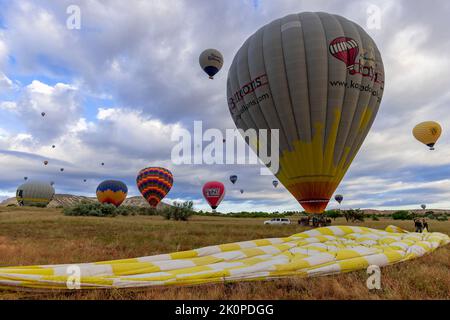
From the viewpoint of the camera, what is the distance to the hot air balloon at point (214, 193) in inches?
2087

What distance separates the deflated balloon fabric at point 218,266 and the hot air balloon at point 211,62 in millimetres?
26252

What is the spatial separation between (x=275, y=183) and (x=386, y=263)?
154ft

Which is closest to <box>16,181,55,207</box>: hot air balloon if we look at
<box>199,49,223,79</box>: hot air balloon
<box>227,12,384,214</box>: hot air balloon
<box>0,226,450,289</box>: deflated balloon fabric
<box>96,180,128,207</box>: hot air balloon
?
<box>96,180,128,207</box>: hot air balloon

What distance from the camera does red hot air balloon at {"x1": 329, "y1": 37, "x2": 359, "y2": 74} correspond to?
17.8 m

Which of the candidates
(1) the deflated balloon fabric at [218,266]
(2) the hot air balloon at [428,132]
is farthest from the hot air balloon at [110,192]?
(1) the deflated balloon fabric at [218,266]

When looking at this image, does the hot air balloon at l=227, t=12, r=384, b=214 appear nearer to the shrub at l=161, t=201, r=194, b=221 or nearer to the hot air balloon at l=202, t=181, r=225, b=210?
the shrub at l=161, t=201, r=194, b=221

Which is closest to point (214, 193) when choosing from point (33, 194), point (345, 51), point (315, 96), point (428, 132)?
point (428, 132)

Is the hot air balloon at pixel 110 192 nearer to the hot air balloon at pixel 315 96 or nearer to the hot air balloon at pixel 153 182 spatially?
the hot air balloon at pixel 153 182

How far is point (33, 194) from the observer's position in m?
70.8

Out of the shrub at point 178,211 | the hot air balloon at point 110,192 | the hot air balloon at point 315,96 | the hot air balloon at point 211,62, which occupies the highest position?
the hot air balloon at point 211,62

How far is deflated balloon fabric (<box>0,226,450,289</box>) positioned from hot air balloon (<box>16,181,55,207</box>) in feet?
263

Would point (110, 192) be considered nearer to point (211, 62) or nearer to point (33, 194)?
point (33, 194)
